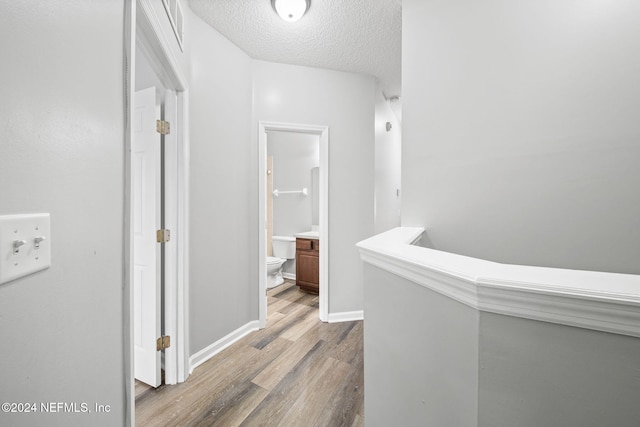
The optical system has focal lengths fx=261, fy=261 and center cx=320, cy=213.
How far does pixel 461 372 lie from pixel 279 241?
377 cm

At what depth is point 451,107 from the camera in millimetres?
1703

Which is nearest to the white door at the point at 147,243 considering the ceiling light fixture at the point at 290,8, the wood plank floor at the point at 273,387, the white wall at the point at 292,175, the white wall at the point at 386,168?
the wood plank floor at the point at 273,387

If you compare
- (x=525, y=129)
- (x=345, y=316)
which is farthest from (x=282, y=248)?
(x=525, y=129)

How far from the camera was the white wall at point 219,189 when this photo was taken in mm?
1939

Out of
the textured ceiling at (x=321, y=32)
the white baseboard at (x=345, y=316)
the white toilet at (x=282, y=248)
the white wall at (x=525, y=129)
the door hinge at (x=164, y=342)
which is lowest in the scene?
the white baseboard at (x=345, y=316)

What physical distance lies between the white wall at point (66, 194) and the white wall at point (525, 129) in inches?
66.7

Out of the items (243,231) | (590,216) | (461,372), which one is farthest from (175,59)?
(590,216)

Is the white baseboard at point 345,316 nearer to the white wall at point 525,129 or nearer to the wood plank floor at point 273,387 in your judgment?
the wood plank floor at point 273,387

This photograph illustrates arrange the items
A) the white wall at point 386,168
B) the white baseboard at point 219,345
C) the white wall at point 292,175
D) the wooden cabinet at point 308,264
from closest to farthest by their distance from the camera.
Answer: the white baseboard at point 219,345, the white wall at point 386,168, the wooden cabinet at point 308,264, the white wall at point 292,175

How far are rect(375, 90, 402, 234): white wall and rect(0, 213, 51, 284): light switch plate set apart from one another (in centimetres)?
289

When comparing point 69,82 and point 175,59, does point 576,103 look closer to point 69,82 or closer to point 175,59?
point 69,82

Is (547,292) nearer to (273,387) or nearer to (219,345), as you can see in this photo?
(273,387)

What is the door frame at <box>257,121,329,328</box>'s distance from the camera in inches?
99.3

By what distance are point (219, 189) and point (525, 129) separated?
2117 millimetres
